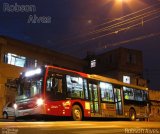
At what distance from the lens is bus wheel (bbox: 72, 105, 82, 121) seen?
67.6ft

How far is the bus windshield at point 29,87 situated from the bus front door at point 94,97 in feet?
14.0

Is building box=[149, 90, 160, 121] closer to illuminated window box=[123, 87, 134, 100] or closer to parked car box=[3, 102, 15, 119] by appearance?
illuminated window box=[123, 87, 134, 100]

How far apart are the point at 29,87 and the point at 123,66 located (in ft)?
130

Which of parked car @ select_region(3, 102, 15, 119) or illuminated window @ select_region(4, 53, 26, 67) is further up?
illuminated window @ select_region(4, 53, 26, 67)

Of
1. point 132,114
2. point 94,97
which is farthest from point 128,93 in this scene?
point 94,97

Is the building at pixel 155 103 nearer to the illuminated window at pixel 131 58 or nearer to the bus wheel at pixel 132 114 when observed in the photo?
the illuminated window at pixel 131 58

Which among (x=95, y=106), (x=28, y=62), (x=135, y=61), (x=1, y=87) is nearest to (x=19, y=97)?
(x=95, y=106)

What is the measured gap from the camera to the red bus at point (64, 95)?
1919 cm

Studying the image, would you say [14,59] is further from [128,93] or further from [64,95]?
[64,95]

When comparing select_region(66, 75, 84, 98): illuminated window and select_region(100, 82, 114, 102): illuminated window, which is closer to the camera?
select_region(66, 75, 84, 98): illuminated window

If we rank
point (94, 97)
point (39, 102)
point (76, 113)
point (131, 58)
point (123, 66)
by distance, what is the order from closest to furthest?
point (39, 102) < point (76, 113) < point (94, 97) < point (123, 66) < point (131, 58)

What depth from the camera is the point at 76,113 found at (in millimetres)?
20828

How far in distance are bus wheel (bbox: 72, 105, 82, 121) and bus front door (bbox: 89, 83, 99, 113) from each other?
145 cm

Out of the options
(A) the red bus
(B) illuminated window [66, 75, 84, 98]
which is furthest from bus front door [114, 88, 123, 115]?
(B) illuminated window [66, 75, 84, 98]
